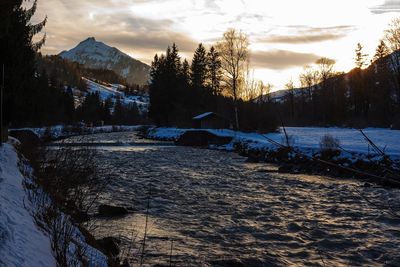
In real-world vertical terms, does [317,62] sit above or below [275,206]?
above

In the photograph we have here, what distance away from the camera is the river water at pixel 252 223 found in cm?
942

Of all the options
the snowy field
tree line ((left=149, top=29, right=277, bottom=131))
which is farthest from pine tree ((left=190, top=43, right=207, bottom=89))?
the snowy field

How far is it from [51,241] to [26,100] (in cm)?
2556

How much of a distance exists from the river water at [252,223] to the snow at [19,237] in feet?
4.68

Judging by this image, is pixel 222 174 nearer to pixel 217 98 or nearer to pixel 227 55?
pixel 227 55

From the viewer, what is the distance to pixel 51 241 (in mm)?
6148

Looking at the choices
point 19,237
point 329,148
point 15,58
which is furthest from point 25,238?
point 329,148

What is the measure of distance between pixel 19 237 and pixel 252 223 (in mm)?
8142

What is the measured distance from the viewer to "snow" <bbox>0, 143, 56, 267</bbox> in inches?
186

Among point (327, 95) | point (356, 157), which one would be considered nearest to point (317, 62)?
point (327, 95)

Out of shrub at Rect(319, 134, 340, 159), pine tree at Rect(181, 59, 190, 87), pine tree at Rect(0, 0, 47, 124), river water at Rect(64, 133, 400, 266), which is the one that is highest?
pine tree at Rect(181, 59, 190, 87)

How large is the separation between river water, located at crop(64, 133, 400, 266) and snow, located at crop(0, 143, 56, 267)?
143 centimetres

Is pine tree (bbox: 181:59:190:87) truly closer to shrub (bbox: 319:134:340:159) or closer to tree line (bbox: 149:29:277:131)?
tree line (bbox: 149:29:277:131)

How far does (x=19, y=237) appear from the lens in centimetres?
533
